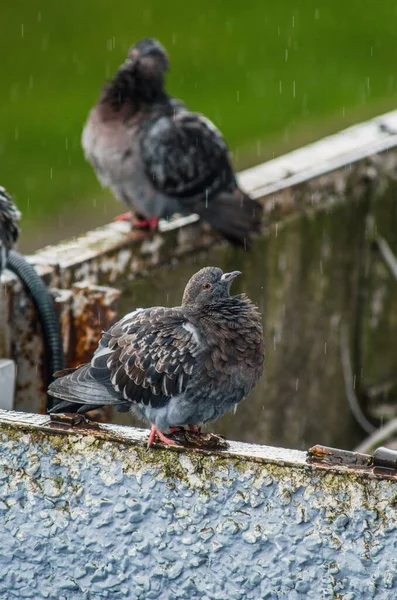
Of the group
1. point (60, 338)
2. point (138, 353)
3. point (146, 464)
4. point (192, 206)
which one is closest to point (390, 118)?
point (192, 206)

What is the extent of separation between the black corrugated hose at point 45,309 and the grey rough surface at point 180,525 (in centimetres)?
161

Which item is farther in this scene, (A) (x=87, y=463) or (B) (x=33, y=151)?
(B) (x=33, y=151)

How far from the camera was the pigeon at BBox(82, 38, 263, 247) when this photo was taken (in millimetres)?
7238

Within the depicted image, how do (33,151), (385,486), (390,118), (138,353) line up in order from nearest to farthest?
1. (385,486)
2. (138,353)
3. (390,118)
4. (33,151)

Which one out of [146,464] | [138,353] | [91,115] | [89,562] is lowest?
[89,562]

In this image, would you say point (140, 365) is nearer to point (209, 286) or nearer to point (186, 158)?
point (209, 286)

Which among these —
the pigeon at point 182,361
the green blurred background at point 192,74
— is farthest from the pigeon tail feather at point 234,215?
the green blurred background at point 192,74

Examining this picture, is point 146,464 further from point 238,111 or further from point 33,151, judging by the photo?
point 238,111

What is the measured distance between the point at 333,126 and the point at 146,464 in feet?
38.2

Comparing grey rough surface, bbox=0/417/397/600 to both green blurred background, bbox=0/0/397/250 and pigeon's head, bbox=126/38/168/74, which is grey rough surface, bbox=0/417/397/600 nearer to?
pigeon's head, bbox=126/38/168/74

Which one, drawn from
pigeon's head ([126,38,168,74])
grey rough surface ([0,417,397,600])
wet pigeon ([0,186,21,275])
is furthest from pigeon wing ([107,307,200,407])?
pigeon's head ([126,38,168,74])

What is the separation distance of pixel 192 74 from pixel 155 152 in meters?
8.50

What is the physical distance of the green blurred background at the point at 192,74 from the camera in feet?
42.5

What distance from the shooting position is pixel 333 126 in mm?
14891
